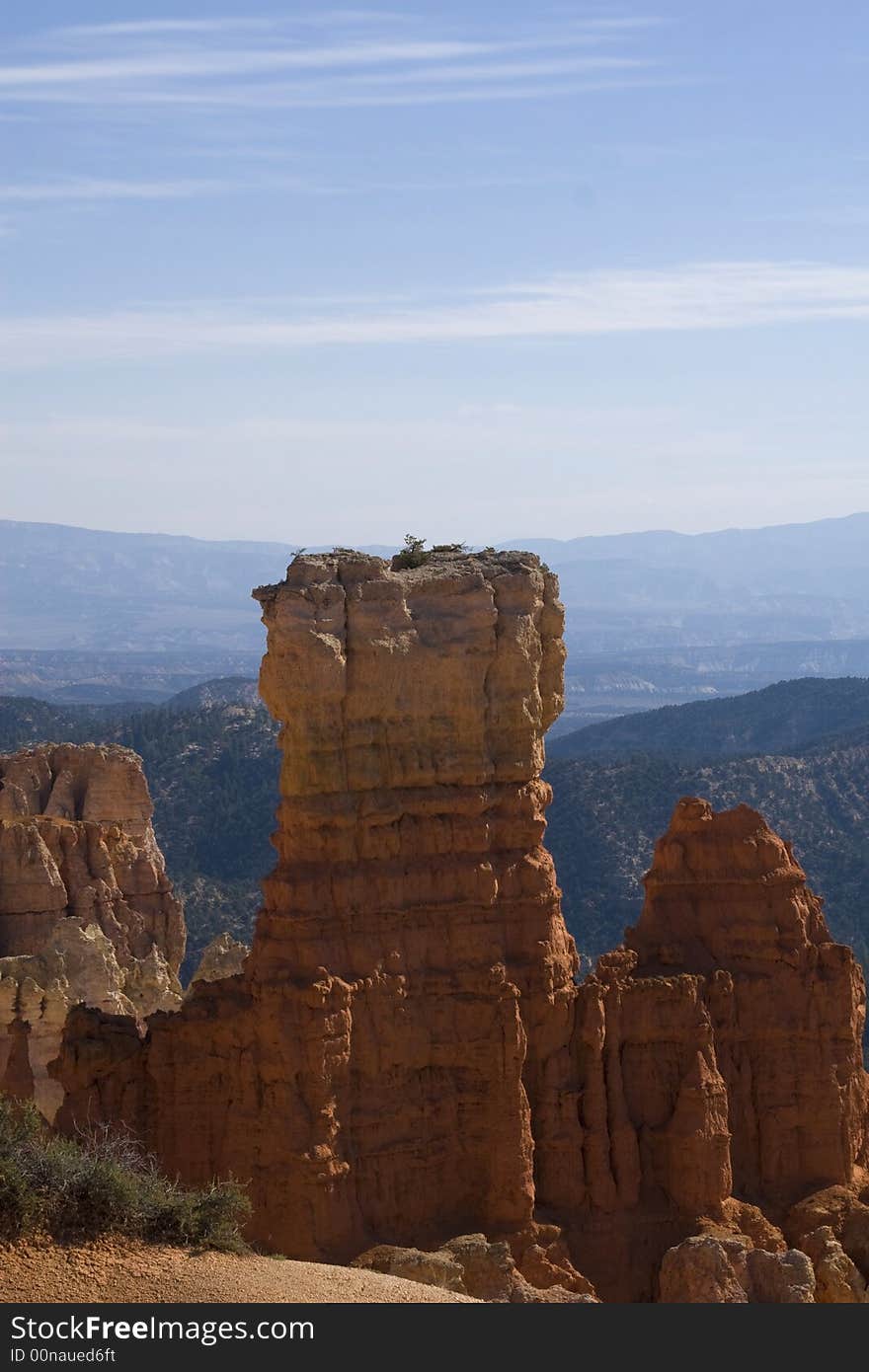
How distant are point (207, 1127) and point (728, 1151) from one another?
8236 mm

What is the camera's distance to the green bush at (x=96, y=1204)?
2328 cm

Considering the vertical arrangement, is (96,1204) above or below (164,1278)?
above

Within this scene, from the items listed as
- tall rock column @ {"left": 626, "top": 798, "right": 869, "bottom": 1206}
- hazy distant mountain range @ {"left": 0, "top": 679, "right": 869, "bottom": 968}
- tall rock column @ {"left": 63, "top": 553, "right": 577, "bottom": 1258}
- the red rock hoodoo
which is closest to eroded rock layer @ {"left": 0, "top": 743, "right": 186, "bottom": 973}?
tall rock column @ {"left": 626, "top": 798, "right": 869, "bottom": 1206}

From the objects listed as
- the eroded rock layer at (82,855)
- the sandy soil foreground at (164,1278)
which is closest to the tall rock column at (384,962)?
the sandy soil foreground at (164,1278)

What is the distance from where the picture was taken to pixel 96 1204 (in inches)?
925

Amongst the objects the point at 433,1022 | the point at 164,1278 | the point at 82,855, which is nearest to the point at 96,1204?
the point at 164,1278

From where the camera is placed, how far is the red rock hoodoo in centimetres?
3100

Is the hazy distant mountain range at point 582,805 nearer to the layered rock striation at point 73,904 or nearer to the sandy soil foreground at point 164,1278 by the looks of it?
the layered rock striation at point 73,904

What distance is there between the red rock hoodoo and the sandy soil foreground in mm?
6956

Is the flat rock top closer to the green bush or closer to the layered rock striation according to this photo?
the green bush

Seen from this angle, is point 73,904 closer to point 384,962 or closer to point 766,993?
point 766,993

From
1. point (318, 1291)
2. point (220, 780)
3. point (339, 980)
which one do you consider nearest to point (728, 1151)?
point (339, 980)

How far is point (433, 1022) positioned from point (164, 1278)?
32.6 ft

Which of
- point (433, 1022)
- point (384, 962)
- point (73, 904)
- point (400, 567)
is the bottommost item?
point (433, 1022)
